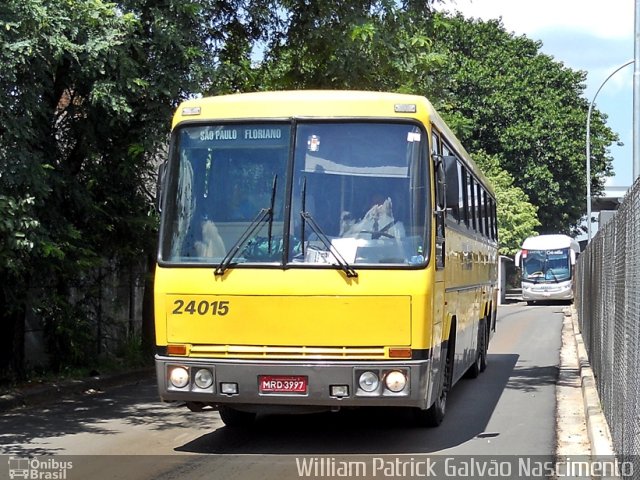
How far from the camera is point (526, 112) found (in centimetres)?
5731

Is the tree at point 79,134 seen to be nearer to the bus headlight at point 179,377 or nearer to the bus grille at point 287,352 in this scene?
the bus headlight at point 179,377

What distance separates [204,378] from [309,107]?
2.61 meters

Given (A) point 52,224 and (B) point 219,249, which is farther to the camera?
(A) point 52,224

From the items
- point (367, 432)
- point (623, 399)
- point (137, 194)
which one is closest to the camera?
point (623, 399)

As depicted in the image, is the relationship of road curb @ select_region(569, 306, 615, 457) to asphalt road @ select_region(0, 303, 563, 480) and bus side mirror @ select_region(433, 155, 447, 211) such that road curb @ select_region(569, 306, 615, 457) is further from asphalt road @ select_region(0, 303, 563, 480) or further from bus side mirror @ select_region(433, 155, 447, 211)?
bus side mirror @ select_region(433, 155, 447, 211)

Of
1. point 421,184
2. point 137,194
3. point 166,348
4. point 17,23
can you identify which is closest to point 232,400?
point 166,348

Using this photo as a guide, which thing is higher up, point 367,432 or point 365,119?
point 365,119

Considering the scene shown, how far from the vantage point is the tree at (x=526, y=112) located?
56.8m

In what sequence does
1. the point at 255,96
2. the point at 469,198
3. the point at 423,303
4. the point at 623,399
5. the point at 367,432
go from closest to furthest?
the point at 623,399
the point at 423,303
the point at 255,96
the point at 367,432
the point at 469,198

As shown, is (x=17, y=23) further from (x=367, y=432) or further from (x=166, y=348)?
(x=367, y=432)

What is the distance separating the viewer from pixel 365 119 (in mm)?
9391

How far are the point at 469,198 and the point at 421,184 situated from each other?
5.28 meters

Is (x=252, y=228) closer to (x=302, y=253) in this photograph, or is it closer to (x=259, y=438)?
(x=302, y=253)

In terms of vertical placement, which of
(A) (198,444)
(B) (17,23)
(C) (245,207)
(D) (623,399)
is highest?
(B) (17,23)
